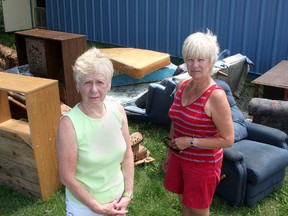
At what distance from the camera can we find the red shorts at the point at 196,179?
2.59 metres

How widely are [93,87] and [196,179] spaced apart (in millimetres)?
1039

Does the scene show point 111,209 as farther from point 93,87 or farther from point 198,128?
point 198,128

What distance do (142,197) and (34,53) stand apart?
9.89 feet

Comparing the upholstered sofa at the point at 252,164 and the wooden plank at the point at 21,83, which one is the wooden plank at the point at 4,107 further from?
the upholstered sofa at the point at 252,164

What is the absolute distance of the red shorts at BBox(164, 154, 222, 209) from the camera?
2.59 metres

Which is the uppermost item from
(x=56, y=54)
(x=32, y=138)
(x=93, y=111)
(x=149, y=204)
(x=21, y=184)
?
(x=93, y=111)

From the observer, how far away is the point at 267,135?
4.15 metres

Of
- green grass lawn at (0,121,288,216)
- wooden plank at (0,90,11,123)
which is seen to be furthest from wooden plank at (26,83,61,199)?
wooden plank at (0,90,11,123)

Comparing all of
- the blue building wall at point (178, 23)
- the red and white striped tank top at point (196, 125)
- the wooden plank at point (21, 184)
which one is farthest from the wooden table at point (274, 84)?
the wooden plank at point (21, 184)

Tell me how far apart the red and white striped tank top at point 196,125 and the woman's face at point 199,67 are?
0.36 ft

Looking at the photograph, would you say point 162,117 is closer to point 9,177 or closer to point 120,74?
point 120,74

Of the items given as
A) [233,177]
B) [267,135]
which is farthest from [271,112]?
[233,177]

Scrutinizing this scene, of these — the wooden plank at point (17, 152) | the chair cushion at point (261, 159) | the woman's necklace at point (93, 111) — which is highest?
the woman's necklace at point (93, 111)

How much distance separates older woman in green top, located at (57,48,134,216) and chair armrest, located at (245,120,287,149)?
2.43 meters
